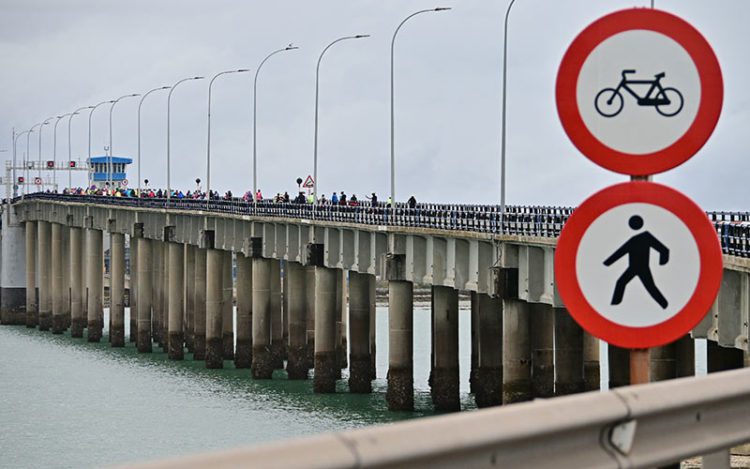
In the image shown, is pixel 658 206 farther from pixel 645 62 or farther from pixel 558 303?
pixel 558 303

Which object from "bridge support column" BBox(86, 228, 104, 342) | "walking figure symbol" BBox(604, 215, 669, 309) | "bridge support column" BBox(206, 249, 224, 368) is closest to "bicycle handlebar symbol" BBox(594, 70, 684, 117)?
"walking figure symbol" BBox(604, 215, 669, 309)

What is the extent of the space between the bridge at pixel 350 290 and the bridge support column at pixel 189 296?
0.32 ft

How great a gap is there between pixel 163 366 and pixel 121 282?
1562 centimetres

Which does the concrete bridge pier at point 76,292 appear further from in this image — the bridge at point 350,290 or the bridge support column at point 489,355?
the bridge support column at point 489,355

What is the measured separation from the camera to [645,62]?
7750mm

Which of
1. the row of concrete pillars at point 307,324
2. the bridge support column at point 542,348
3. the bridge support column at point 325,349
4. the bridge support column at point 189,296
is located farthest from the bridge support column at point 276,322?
the bridge support column at point 542,348

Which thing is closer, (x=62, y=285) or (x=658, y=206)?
(x=658, y=206)

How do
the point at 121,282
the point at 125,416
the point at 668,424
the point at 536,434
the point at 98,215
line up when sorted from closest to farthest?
1. the point at 536,434
2. the point at 668,424
3. the point at 125,416
4. the point at 121,282
5. the point at 98,215

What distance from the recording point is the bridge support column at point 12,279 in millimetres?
102750

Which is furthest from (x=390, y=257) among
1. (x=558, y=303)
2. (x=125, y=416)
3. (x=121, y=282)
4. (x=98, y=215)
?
(x=98, y=215)

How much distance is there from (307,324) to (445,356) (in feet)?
50.7

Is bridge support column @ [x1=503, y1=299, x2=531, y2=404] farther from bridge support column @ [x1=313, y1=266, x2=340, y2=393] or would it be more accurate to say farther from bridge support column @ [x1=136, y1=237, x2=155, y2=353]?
bridge support column @ [x1=136, y1=237, x2=155, y2=353]

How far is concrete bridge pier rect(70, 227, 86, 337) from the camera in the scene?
89938mm

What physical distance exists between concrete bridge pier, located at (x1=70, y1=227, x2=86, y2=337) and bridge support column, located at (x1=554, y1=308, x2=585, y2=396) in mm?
50546
